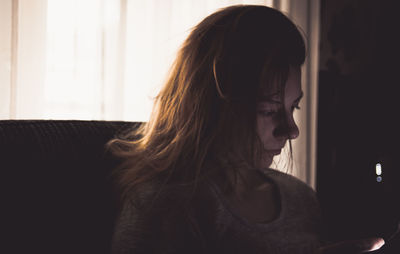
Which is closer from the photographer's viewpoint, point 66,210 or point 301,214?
point 66,210

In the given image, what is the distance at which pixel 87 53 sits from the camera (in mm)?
1629

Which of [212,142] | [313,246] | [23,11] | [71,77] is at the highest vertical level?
[23,11]

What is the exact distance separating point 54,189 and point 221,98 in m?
0.34

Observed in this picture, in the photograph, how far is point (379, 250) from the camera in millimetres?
616

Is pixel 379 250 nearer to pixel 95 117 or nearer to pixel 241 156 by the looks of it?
pixel 241 156

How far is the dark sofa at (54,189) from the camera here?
0.58 m

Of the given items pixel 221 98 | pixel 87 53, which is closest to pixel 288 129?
pixel 221 98

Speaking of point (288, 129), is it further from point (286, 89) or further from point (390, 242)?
point (390, 242)

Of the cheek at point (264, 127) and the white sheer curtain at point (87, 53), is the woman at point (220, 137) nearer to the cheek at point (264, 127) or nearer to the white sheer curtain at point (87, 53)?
the cheek at point (264, 127)

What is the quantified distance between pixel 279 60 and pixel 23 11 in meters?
1.24

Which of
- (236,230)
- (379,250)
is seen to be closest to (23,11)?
(236,230)

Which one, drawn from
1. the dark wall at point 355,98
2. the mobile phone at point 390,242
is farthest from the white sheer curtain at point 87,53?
the mobile phone at point 390,242

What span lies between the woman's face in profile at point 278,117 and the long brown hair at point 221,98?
0.07 ft

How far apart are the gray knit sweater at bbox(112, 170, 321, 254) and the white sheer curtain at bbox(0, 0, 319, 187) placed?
950mm
